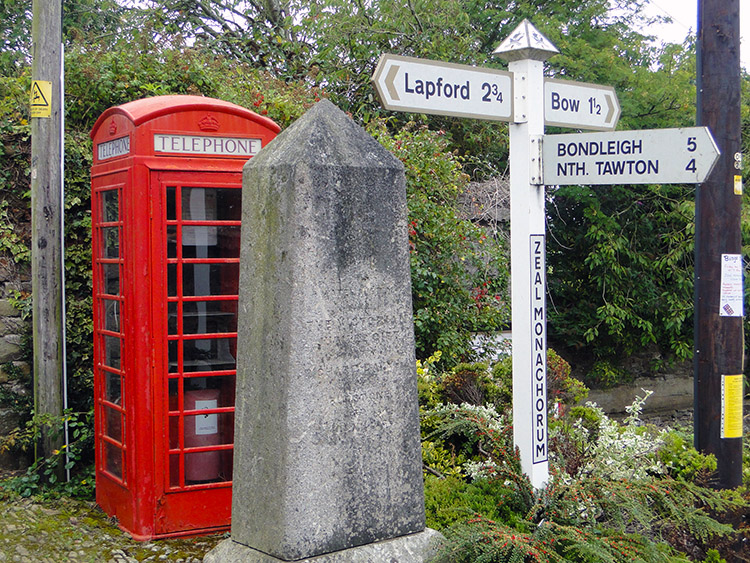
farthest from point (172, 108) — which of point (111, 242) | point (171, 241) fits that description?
point (111, 242)

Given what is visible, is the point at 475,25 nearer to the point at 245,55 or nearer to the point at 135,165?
the point at 245,55

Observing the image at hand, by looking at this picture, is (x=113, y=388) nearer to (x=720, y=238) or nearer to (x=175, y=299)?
(x=175, y=299)

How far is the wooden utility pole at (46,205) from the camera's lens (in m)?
5.97

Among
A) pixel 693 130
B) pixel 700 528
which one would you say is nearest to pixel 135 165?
pixel 693 130

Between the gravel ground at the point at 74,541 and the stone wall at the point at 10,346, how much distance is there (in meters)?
0.94

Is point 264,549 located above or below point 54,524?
above

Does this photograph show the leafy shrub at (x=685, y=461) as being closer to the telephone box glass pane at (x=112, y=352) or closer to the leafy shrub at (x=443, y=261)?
the leafy shrub at (x=443, y=261)

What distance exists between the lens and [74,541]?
16.4 feet

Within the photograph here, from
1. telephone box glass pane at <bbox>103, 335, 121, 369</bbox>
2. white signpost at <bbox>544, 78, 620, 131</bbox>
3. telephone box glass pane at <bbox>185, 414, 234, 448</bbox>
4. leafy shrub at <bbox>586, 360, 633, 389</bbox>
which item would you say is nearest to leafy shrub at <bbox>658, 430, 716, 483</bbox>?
white signpost at <bbox>544, 78, 620, 131</bbox>

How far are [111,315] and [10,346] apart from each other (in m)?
1.81

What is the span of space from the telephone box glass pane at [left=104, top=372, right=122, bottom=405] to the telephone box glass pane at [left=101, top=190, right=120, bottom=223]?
102 cm

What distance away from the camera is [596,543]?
11.1ft

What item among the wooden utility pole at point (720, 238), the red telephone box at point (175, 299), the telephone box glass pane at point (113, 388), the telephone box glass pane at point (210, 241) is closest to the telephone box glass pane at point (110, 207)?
the red telephone box at point (175, 299)

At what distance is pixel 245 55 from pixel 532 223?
826cm
